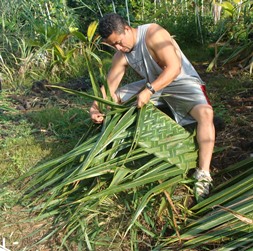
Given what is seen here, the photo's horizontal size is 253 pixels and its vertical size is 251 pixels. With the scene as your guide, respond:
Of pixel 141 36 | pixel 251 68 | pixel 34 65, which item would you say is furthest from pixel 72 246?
pixel 34 65

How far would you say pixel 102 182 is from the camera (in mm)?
2650

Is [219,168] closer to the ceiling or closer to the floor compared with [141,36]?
closer to the floor

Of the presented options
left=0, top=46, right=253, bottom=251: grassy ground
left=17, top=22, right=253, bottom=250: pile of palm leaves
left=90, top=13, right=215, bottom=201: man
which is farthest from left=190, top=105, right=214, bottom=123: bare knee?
left=0, top=46, right=253, bottom=251: grassy ground

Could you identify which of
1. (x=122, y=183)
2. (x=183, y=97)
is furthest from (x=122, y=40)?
(x=122, y=183)

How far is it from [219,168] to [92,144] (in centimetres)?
85

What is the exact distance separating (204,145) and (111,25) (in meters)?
0.92

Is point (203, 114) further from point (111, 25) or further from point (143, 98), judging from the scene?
point (111, 25)

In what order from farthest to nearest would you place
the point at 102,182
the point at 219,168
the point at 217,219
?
the point at 219,168 → the point at 102,182 → the point at 217,219

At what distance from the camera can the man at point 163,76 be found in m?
2.72

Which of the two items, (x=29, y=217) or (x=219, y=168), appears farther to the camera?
(x=219, y=168)

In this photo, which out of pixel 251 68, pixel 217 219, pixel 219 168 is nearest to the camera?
pixel 217 219

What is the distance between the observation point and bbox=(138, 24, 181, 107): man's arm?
108 inches

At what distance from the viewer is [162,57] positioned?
2809mm

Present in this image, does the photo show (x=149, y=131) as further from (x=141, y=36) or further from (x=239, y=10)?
(x=239, y=10)
